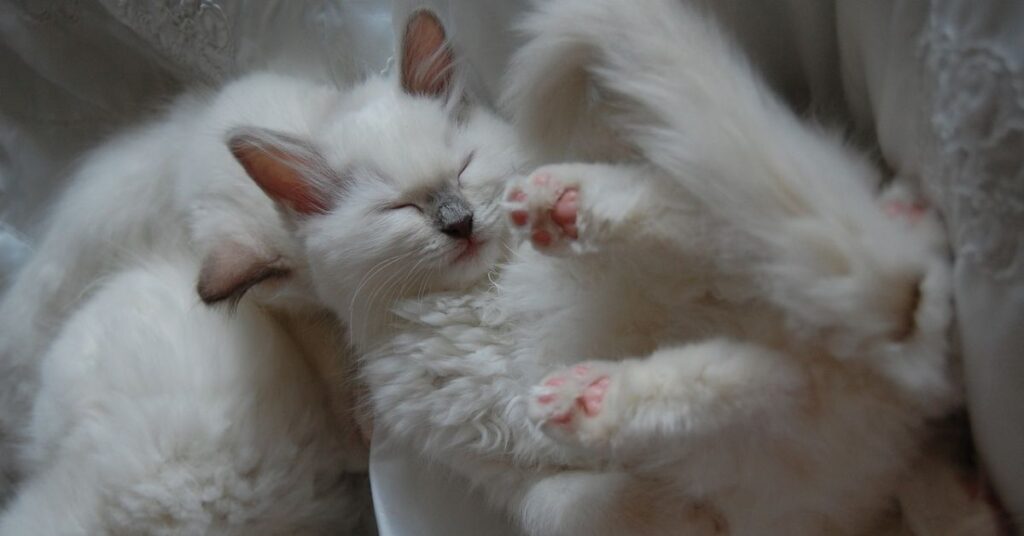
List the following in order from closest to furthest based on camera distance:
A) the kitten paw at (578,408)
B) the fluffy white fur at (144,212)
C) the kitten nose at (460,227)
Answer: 1. the kitten paw at (578,408)
2. the kitten nose at (460,227)
3. the fluffy white fur at (144,212)

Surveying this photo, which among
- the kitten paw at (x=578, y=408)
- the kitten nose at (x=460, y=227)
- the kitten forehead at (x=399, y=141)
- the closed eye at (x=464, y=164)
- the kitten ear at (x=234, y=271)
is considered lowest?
the kitten ear at (x=234, y=271)

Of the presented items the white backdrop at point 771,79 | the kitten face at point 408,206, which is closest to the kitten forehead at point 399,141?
the kitten face at point 408,206

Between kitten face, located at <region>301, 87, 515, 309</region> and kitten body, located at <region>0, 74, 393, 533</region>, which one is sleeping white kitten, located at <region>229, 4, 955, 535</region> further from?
kitten body, located at <region>0, 74, 393, 533</region>

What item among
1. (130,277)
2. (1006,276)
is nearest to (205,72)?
(130,277)

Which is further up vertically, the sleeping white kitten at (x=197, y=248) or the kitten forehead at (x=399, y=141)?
the kitten forehead at (x=399, y=141)

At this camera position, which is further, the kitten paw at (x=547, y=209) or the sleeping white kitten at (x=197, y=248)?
the sleeping white kitten at (x=197, y=248)

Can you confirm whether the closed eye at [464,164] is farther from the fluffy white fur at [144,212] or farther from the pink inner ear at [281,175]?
the fluffy white fur at [144,212]
